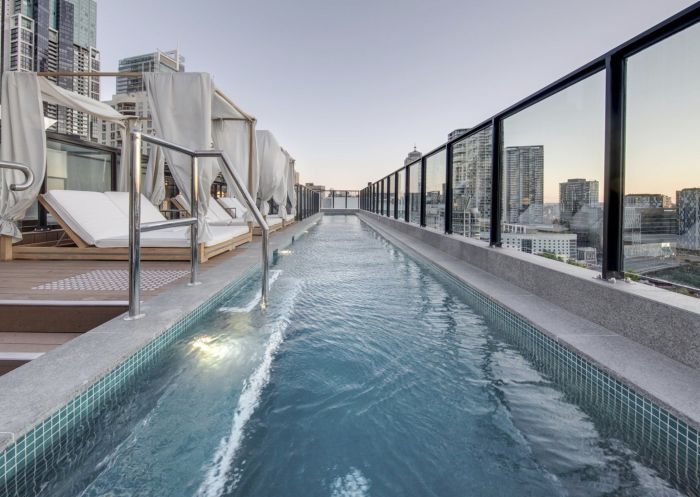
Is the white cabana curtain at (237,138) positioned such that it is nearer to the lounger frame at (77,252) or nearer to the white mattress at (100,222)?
the white mattress at (100,222)

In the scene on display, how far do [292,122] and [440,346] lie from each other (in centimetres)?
1573

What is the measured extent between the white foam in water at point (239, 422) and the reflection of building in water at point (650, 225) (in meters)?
1.90

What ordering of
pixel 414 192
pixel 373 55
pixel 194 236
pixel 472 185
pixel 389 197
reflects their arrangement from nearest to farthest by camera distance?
→ pixel 194 236, pixel 472 185, pixel 414 192, pixel 389 197, pixel 373 55

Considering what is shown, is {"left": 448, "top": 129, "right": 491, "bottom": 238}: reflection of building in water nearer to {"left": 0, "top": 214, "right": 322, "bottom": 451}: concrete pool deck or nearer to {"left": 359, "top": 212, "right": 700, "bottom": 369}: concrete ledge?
{"left": 359, "top": 212, "right": 700, "bottom": 369}: concrete ledge

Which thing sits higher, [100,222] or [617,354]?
[100,222]

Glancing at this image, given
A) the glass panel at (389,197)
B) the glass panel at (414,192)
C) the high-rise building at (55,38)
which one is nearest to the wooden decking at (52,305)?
the glass panel at (414,192)

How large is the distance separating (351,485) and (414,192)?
710 cm

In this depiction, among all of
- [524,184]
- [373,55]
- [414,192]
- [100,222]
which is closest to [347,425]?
[524,184]

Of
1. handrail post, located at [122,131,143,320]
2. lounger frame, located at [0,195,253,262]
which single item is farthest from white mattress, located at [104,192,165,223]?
handrail post, located at [122,131,143,320]

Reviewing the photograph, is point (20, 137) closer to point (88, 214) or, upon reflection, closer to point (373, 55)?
point (88, 214)

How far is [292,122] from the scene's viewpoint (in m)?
16.5

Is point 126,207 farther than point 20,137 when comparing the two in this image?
Yes

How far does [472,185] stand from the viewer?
4.51m

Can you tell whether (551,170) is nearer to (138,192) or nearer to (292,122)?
(138,192)
